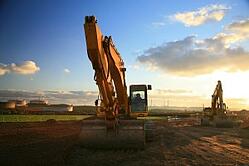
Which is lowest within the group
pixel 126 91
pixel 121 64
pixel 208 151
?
pixel 208 151

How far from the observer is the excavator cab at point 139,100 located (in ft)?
56.5

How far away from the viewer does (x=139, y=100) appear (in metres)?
17.5

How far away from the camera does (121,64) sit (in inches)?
621

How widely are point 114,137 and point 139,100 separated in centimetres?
431

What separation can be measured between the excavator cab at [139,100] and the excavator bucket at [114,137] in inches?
127

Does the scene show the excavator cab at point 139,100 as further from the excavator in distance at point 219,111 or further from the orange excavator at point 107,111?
the excavator in distance at point 219,111

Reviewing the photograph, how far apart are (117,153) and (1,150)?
15.5 feet

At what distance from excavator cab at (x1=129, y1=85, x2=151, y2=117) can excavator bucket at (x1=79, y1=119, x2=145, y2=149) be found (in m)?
3.21

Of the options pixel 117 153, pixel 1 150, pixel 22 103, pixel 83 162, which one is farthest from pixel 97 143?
pixel 22 103

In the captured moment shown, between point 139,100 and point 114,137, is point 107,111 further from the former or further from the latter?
point 139,100

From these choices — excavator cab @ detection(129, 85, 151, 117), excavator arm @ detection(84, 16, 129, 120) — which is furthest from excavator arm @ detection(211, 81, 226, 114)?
excavator arm @ detection(84, 16, 129, 120)

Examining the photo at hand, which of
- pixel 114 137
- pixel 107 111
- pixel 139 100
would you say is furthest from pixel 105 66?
pixel 139 100

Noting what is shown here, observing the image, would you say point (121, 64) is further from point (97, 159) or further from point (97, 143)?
point (97, 159)

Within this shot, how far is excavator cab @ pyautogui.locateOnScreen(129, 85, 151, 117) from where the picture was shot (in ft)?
56.5
